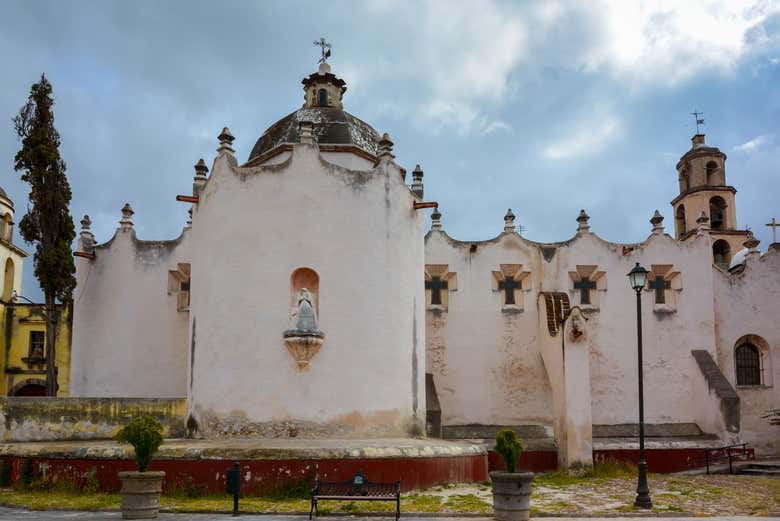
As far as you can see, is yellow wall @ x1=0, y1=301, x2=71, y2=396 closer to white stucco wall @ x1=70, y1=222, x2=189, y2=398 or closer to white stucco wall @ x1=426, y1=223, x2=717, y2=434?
white stucco wall @ x1=70, y1=222, x2=189, y2=398

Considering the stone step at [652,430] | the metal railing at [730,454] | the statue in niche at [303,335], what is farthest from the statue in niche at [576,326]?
the statue in niche at [303,335]

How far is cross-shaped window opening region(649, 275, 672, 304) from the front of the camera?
Answer: 2650cm

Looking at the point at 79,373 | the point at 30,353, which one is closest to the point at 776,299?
the point at 79,373

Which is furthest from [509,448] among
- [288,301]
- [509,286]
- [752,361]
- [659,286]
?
[752,361]

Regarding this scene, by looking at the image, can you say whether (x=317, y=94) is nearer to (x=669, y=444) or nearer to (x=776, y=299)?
(x=669, y=444)

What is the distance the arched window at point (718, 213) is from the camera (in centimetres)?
3672

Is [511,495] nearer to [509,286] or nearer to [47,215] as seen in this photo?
[509,286]

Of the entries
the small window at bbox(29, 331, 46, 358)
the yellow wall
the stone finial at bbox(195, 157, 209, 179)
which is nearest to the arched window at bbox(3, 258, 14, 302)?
the yellow wall

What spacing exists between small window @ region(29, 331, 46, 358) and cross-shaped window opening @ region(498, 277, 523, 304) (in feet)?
76.2

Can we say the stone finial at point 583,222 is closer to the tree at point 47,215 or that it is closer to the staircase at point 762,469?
the staircase at point 762,469

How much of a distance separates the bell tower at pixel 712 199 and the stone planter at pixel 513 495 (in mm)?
26278

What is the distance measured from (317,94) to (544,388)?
40.0ft

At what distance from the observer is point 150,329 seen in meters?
25.2

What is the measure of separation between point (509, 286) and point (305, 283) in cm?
943
